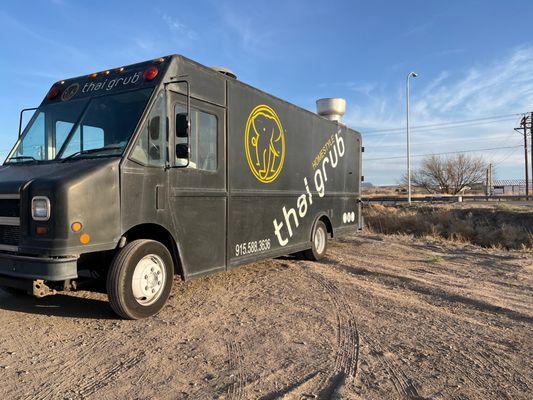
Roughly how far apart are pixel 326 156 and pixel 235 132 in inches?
139

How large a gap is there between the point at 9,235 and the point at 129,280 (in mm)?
1321

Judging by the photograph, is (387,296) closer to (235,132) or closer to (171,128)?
(235,132)

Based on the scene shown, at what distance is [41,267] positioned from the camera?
445 centimetres

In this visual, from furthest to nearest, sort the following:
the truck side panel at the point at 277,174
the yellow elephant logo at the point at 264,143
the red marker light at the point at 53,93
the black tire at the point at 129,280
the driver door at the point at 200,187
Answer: the yellow elephant logo at the point at 264,143, the truck side panel at the point at 277,174, the red marker light at the point at 53,93, the driver door at the point at 200,187, the black tire at the point at 129,280

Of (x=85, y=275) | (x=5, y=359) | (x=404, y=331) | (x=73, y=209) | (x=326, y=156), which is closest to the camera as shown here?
(x=5, y=359)

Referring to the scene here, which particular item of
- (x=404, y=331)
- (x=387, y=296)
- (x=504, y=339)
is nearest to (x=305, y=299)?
(x=387, y=296)

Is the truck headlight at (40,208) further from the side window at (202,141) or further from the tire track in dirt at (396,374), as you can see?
the tire track in dirt at (396,374)

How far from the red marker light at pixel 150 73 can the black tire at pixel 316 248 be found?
4859 mm

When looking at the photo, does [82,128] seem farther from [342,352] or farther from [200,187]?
[342,352]

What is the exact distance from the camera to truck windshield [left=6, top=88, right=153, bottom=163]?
5.26 metres

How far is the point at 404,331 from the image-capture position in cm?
488

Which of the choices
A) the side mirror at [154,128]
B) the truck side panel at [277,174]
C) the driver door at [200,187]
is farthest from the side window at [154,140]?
the truck side panel at [277,174]

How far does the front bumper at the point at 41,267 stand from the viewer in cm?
441

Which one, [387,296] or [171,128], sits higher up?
[171,128]
